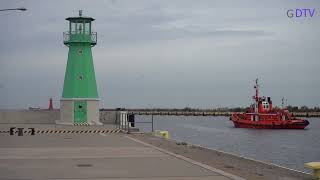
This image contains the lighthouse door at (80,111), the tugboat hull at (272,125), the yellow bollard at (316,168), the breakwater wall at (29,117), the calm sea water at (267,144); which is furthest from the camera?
the tugboat hull at (272,125)

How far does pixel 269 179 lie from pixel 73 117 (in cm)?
2850

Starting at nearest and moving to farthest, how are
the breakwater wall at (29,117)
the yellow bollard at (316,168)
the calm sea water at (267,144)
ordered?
the yellow bollard at (316,168)
the calm sea water at (267,144)
the breakwater wall at (29,117)

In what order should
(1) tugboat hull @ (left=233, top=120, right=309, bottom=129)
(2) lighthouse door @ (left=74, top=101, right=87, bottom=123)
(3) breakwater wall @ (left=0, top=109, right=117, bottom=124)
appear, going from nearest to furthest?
(2) lighthouse door @ (left=74, top=101, right=87, bottom=123)
(3) breakwater wall @ (left=0, top=109, right=117, bottom=124)
(1) tugboat hull @ (left=233, top=120, right=309, bottom=129)

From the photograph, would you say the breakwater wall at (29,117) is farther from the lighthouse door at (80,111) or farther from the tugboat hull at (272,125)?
the tugboat hull at (272,125)

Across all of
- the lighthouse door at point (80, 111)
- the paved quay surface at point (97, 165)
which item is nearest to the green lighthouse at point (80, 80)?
the lighthouse door at point (80, 111)

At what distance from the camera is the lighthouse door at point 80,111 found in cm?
3947

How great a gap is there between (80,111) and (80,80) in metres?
2.58

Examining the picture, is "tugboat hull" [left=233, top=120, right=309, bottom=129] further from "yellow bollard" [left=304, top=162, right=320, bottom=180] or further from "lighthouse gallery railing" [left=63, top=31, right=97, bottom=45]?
"yellow bollard" [left=304, top=162, right=320, bottom=180]

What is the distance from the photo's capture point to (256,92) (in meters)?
76.9

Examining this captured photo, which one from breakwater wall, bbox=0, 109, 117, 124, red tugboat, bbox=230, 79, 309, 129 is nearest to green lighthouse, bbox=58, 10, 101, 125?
breakwater wall, bbox=0, 109, 117, 124

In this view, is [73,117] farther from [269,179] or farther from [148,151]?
[269,179]

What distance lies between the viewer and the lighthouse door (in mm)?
39469

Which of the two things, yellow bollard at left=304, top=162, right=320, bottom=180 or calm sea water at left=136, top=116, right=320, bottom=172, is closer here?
yellow bollard at left=304, top=162, right=320, bottom=180

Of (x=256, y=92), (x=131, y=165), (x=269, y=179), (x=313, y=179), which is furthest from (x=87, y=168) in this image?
(x=256, y=92)
